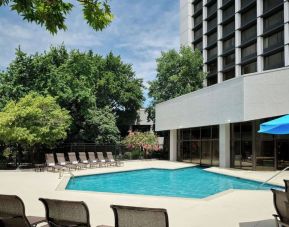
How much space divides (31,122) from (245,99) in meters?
13.2

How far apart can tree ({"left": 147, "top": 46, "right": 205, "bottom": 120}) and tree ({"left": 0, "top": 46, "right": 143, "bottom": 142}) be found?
7.56 feet

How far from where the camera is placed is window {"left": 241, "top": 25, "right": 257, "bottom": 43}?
44600 millimetres

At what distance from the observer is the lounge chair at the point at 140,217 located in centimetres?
423

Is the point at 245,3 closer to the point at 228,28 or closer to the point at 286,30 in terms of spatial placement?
the point at 228,28

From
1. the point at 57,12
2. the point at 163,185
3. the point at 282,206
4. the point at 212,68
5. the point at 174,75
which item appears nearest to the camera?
the point at 57,12

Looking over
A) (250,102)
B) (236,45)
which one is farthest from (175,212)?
(236,45)

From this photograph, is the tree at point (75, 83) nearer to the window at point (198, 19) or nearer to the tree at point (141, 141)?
the tree at point (141, 141)

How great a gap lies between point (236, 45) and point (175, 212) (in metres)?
40.5

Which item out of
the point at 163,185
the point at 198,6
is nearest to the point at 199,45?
the point at 198,6

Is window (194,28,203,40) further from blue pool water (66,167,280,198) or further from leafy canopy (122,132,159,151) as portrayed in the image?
blue pool water (66,167,280,198)

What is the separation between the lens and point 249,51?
45594 mm

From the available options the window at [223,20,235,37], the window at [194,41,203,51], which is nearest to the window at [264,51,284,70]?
the window at [223,20,235,37]

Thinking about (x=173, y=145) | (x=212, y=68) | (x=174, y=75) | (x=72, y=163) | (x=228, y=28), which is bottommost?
(x=72, y=163)

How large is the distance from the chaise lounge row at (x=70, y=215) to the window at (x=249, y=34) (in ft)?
140
